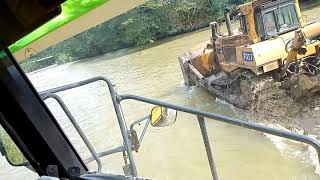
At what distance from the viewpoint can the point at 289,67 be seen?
9.48 m

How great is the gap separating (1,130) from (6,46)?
360 mm

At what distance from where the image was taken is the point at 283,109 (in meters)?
9.50

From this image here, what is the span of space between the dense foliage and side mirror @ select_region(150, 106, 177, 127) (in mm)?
31204

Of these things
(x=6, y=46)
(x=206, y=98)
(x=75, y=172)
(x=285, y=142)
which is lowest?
(x=206, y=98)

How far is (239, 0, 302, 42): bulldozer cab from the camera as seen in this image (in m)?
10.4

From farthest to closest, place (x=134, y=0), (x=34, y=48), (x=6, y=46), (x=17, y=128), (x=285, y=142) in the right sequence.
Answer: (x=285, y=142)
(x=34, y=48)
(x=134, y=0)
(x=17, y=128)
(x=6, y=46)

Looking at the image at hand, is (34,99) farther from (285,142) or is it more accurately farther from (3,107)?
(285,142)

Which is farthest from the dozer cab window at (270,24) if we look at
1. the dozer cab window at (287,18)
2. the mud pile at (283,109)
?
the mud pile at (283,109)

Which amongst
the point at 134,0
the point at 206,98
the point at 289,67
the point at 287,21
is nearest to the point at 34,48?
the point at 134,0

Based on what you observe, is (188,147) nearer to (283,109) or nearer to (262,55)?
(283,109)

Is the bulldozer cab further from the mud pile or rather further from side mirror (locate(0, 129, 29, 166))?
side mirror (locate(0, 129, 29, 166))

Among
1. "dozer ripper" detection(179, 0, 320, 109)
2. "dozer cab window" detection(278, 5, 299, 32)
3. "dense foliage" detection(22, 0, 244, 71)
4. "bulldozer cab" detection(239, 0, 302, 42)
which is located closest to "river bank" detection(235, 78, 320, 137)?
"dozer ripper" detection(179, 0, 320, 109)

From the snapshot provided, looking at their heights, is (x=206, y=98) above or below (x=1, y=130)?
below

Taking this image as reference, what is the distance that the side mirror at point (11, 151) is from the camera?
1.72 meters
